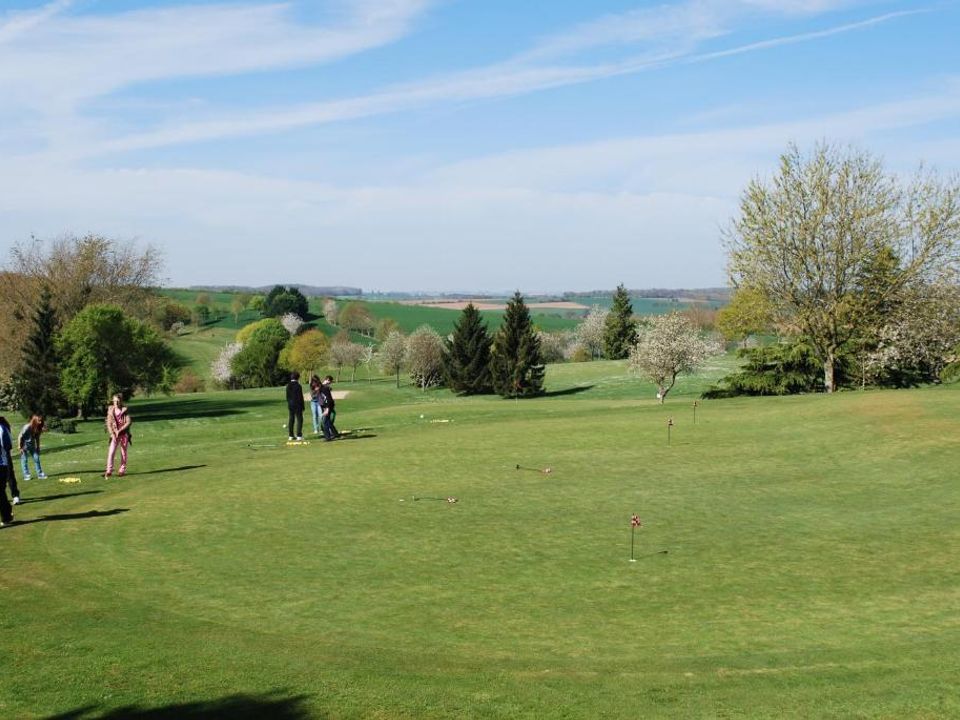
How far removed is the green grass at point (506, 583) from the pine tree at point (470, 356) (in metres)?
68.4

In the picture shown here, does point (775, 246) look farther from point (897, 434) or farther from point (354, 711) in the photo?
point (354, 711)

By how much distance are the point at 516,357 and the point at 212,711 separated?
280ft

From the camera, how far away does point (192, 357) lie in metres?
174

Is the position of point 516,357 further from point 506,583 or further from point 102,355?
point 506,583

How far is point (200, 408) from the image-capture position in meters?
74.6

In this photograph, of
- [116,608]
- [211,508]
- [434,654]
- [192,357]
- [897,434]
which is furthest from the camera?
[192,357]

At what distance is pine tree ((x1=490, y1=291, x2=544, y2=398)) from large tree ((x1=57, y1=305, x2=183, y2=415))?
36.3 meters

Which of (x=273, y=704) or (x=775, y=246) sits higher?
(x=775, y=246)

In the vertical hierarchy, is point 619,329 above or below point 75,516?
above

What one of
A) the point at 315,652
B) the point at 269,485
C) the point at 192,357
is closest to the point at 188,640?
the point at 315,652

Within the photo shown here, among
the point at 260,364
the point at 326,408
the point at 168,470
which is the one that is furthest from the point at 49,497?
the point at 260,364

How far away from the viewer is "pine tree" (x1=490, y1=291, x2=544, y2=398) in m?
94.3

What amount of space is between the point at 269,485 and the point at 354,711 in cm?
1503

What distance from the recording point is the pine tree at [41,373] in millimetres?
67500
